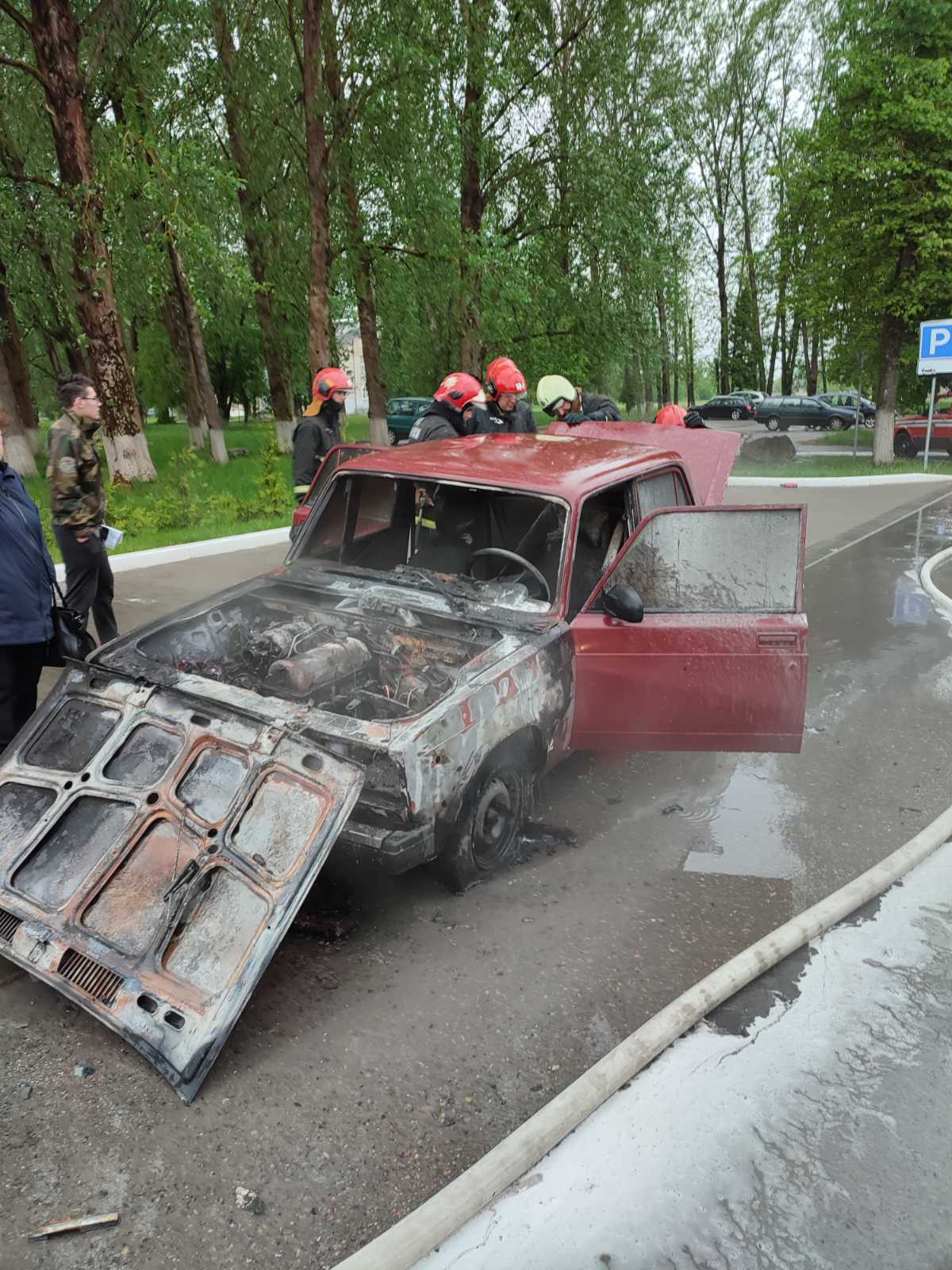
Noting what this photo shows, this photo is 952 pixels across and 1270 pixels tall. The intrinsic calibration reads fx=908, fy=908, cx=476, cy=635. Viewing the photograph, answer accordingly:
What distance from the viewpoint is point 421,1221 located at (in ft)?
7.42

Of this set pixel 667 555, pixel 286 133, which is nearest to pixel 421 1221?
pixel 667 555

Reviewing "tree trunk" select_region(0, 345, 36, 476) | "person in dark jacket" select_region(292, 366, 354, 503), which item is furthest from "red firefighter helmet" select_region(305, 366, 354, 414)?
"tree trunk" select_region(0, 345, 36, 476)

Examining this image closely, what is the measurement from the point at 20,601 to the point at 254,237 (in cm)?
1869

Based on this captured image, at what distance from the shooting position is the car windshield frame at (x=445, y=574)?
4246 mm

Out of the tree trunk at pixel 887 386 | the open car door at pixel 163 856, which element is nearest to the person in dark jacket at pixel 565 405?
Result: the open car door at pixel 163 856

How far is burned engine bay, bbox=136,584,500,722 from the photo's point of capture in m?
3.77

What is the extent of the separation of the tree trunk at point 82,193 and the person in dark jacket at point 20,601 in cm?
945

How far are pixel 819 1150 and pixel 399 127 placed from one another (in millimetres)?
18028

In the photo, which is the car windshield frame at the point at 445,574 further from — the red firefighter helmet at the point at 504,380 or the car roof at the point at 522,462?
the red firefighter helmet at the point at 504,380

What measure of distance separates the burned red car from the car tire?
14 millimetres

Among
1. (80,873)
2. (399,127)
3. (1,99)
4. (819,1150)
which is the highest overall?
(1,99)

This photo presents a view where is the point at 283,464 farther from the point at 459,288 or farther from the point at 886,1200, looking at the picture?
the point at 886,1200

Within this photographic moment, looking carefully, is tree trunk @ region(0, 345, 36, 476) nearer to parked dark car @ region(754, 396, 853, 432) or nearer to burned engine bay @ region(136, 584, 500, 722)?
burned engine bay @ region(136, 584, 500, 722)


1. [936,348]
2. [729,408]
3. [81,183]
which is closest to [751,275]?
[729,408]
